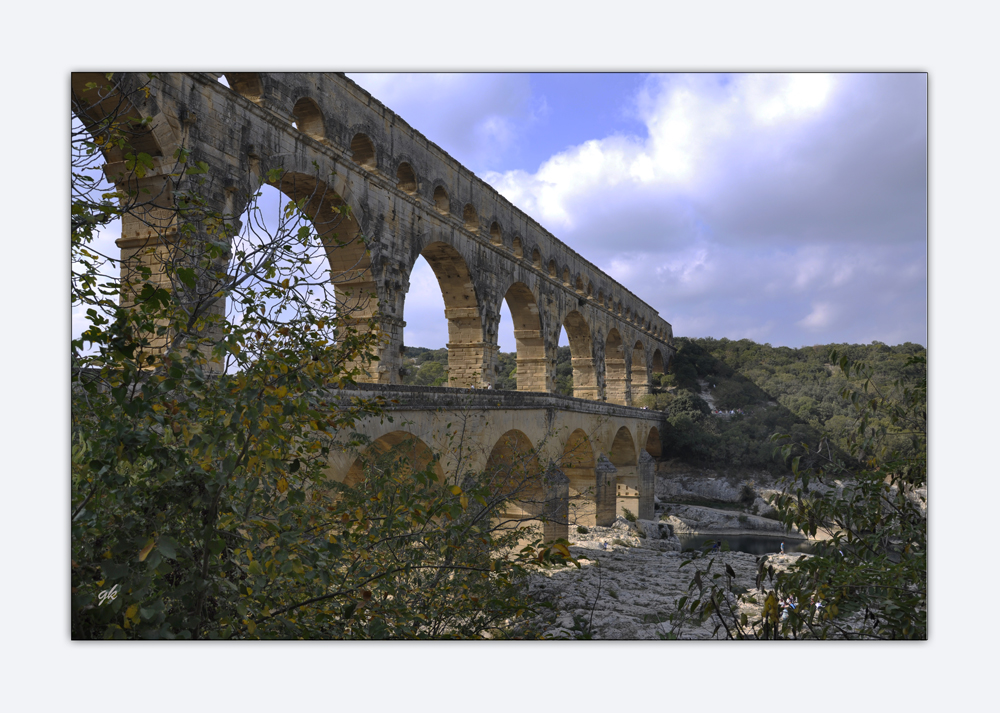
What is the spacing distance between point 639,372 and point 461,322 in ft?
46.4

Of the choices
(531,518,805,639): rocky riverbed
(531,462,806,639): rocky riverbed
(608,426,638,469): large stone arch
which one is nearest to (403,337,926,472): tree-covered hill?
(531,462,806,639): rocky riverbed

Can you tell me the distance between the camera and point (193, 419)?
340cm

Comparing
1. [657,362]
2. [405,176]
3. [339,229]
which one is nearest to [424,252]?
[405,176]

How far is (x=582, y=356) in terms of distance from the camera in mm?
22781

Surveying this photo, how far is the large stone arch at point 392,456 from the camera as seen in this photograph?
6305 mm

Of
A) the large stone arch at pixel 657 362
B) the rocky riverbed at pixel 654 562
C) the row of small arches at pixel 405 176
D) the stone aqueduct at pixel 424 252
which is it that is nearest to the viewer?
the rocky riverbed at pixel 654 562

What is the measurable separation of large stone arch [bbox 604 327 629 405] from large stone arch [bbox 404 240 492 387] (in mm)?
11030

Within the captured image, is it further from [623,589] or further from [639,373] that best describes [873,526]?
[639,373]

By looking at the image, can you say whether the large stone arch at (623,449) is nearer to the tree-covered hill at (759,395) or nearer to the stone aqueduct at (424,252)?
the stone aqueduct at (424,252)

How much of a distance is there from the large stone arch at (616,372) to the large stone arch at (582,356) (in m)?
2.81

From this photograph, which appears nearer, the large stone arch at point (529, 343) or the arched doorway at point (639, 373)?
the large stone arch at point (529, 343)

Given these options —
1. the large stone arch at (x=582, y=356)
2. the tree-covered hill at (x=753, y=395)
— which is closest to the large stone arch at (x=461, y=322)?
the tree-covered hill at (x=753, y=395)

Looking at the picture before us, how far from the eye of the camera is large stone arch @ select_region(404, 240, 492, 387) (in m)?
14.8
